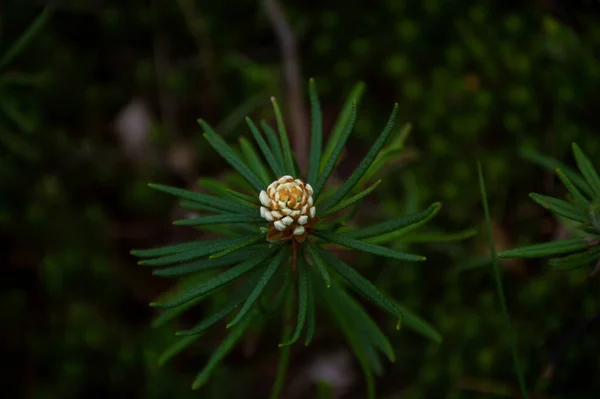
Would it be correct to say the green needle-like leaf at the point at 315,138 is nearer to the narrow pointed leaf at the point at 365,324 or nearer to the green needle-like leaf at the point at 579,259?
the narrow pointed leaf at the point at 365,324

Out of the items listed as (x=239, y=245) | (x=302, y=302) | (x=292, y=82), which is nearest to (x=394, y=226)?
(x=302, y=302)

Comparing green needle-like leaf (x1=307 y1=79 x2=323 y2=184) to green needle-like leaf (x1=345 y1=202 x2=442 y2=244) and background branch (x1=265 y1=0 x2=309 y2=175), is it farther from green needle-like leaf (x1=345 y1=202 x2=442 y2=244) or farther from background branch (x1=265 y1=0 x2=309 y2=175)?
background branch (x1=265 y1=0 x2=309 y2=175)

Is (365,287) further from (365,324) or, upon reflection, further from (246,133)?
(246,133)

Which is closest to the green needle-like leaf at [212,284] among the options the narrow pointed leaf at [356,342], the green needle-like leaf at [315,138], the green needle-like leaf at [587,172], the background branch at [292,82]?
the green needle-like leaf at [315,138]

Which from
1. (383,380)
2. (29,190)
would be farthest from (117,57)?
(383,380)

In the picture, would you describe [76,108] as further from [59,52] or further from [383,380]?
[383,380]
